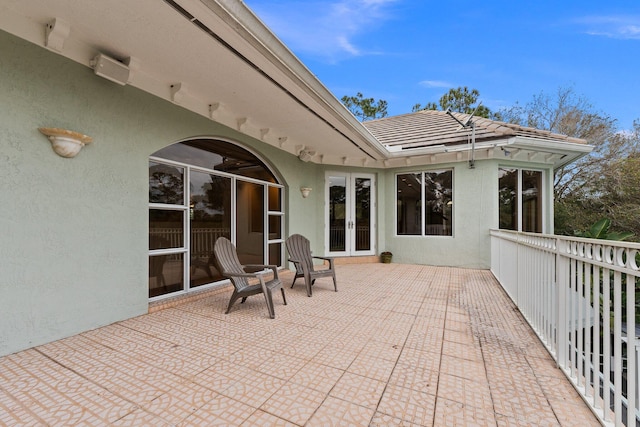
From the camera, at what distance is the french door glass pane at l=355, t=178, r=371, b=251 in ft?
26.5

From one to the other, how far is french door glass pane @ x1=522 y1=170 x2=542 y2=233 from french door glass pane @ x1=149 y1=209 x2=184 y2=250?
25.6 feet

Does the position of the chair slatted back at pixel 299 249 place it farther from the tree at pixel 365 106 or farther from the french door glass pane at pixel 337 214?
the tree at pixel 365 106

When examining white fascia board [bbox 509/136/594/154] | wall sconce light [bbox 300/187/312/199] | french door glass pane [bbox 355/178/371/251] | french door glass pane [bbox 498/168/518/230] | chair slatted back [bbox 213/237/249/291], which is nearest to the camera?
chair slatted back [bbox 213/237/249/291]

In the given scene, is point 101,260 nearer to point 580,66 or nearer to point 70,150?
point 70,150

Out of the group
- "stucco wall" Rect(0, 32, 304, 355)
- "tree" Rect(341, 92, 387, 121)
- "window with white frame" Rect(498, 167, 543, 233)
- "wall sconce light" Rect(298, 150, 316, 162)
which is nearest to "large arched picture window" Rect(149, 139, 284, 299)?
"stucco wall" Rect(0, 32, 304, 355)

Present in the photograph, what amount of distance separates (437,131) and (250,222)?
6084 millimetres

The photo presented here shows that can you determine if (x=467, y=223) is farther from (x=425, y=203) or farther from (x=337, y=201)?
(x=337, y=201)

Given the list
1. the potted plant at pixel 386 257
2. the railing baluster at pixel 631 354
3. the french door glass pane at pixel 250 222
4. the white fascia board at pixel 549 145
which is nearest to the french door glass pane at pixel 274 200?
the french door glass pane at pixel 250 222

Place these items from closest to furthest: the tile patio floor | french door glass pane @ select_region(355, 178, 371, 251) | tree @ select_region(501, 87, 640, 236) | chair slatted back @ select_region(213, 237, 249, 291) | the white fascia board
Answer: the tile patio floor, chair slatted back @ select_region(213, 237, 249, 291), the white fascia board, french door glass pane @ select_region(355, 178, 371, 251), tree @ select_region(501, 87, 640, 236)

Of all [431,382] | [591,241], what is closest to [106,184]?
[431,382]

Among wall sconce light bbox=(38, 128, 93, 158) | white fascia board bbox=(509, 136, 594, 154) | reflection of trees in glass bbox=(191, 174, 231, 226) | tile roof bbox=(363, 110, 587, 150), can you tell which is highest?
tile roof bbox=(363, 110, 587, 150)

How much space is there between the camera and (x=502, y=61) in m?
14.9

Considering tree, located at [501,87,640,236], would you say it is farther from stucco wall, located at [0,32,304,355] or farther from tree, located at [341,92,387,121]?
stucco wall, located at [0,32,304,355]

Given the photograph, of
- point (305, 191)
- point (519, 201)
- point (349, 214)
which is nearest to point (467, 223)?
point (519, 201)
